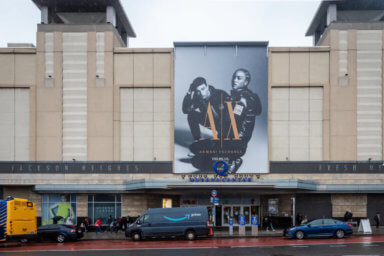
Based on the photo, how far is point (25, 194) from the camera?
3609 centimetres

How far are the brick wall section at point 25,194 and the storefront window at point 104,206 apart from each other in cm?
441

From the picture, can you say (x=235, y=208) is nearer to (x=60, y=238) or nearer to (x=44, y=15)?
(x=60, y=238)

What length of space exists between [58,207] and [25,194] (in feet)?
10.6

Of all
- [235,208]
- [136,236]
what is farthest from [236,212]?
[136,236]

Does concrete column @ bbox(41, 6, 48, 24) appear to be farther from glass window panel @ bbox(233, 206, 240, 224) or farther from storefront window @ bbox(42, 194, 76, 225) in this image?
glass window panel @ bbox(233, 206, 240, 224)

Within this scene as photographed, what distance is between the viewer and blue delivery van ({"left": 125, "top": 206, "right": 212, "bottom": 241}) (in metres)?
26.9

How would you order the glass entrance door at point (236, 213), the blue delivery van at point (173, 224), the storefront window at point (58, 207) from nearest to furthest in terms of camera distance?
the blue delivery van at point (173, 224)
the storefront window at point (58, 207)
the glass entrance door at point (236, 213)

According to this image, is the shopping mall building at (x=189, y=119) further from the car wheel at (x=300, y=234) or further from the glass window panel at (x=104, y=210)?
the car wheel at (x=300, y=234)

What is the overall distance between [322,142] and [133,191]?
16764mm

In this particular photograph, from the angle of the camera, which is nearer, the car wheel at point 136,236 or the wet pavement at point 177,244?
the wet pavement at point 177,244

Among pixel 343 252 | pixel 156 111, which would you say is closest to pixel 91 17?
pixel 156 111

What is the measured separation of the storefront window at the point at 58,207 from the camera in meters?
35.7

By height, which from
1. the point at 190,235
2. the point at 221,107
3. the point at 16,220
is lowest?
the point at 190,235

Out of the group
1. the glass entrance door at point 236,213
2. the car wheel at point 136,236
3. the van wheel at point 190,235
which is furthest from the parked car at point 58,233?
the glass entrance door at point 236,213
